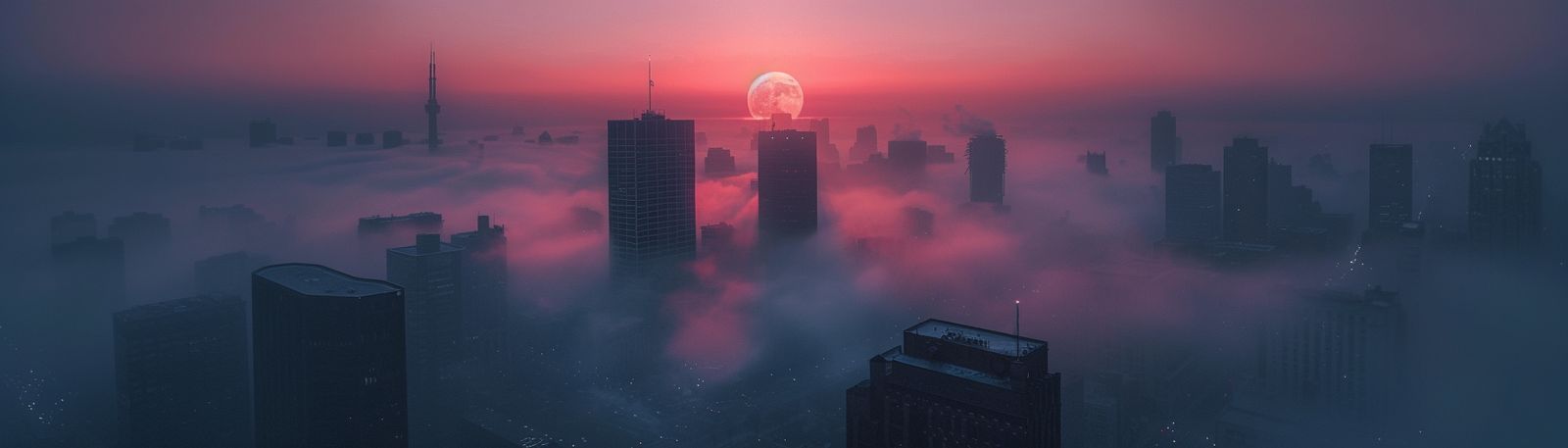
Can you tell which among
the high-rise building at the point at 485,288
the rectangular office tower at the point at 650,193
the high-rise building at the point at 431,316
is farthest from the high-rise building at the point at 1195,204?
the high-rise building at the point at 431,316

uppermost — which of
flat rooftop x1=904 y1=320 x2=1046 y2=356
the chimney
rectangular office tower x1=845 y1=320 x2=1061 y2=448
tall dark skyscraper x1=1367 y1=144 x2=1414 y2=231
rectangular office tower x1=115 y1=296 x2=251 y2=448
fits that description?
tall dark skyscraper x1=1367 y1=144 x2=1414 y2=231

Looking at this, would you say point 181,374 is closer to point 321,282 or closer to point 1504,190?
point 321,282

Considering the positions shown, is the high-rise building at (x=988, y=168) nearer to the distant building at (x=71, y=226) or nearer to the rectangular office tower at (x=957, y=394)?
the rectangular office tower at (x=957, y=394)

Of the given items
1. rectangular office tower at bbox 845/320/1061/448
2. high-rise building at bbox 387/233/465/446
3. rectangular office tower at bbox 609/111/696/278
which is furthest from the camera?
rectangular office tower at bbox 609/111/696/278

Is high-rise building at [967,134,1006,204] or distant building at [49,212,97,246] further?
high-rise building at [967,134,1006,204]

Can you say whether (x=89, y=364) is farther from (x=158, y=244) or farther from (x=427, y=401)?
(x=427, y=401)

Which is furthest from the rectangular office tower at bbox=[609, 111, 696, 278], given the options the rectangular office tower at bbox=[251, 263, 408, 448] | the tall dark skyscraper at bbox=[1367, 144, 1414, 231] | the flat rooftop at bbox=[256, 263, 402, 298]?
the tall dark skyscraper at bbox=[1367, 144, 1414, 231]

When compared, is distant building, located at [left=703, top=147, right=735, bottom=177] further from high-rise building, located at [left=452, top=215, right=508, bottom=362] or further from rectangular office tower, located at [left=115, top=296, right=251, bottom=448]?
rectangular office tower, located at [left=115, top=296, right=251, bottom=448]
